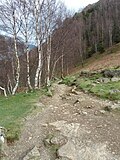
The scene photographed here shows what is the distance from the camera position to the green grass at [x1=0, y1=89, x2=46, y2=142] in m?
11.0

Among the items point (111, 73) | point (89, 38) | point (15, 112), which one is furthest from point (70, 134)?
point (89, 38)

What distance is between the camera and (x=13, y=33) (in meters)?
21.6

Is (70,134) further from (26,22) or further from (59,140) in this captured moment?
(26,22)

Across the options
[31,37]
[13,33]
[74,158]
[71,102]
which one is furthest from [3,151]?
[31,37]

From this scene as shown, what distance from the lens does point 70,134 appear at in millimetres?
10734

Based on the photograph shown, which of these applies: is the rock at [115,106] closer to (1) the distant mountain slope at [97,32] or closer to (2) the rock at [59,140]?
(2) the rock at [59,140]

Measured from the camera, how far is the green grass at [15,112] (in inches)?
433

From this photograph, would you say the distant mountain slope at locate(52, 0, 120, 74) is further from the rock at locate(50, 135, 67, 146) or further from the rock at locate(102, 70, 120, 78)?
the rock at locate(50, 135, 67, 146)

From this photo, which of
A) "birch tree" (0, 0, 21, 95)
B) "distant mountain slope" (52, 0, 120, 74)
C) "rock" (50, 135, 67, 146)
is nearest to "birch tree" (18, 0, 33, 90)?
"birch tree" (0, 0, 21, 95)

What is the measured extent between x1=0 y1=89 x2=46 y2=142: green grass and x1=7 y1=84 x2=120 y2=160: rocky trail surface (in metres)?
0.31

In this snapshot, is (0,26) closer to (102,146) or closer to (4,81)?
(102,146)

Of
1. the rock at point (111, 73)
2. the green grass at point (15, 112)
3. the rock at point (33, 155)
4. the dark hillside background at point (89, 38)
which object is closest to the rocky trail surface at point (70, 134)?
the rock at point (33, 155)

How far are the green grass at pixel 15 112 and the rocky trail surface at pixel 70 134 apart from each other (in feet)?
1.01

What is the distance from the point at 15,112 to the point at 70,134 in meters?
3.66
